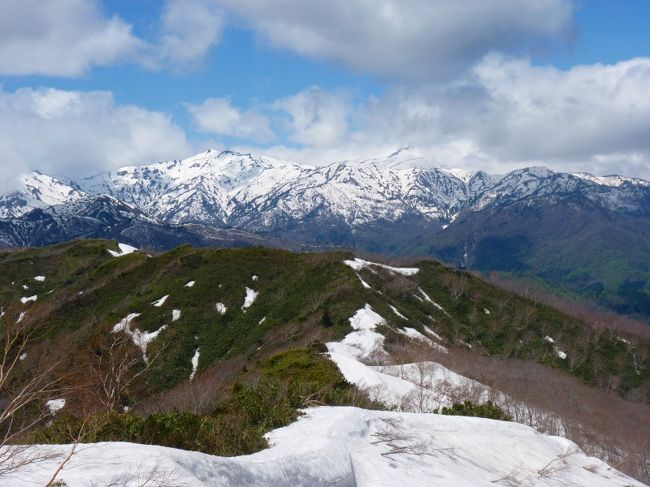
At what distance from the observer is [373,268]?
127062 millimetres

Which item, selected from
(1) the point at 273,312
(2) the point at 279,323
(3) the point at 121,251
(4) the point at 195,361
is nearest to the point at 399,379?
(2) the point at 279,323

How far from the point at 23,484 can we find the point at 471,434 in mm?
18643

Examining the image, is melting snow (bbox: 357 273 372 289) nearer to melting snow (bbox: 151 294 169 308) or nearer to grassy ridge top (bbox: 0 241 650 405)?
grassy ridge top (bbox: 0 241 650 405)

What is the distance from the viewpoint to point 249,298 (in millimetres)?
110812

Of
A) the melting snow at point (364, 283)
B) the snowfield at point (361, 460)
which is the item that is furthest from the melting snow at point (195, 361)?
the snowfield at point (361, 460)

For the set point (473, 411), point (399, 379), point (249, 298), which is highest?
point (249, 298)

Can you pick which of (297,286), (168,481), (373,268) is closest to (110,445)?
(168,481)

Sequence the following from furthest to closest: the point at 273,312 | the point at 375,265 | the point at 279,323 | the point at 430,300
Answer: the point at 375,265 → the point at 430,300 → the point at 273,312 → the point at 279,323

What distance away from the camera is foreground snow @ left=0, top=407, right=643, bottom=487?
38.8 ft

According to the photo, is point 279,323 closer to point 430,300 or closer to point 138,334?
point 138,334

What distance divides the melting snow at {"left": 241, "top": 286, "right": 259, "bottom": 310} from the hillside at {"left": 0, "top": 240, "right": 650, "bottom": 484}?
0.24 metres

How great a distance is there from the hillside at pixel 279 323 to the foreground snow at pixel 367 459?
20036 millimetres

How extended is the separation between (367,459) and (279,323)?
8183cm

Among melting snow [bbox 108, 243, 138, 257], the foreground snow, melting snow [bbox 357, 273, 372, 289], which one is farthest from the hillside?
the foreground snow
